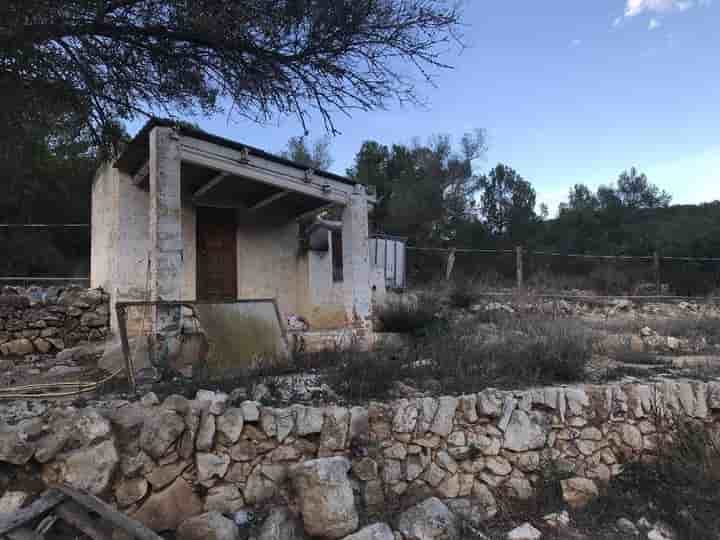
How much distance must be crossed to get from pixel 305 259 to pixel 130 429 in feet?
18.4

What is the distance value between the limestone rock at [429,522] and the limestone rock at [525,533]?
0.42 metres

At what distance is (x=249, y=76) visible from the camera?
4.68 metres

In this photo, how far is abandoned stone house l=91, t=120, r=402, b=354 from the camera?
17.5 ft

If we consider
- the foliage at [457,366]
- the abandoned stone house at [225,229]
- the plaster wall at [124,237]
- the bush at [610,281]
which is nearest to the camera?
the foliage at [457,366]

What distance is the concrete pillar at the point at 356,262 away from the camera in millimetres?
7234

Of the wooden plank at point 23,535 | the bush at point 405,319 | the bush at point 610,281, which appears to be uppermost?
the bush at point 610,281

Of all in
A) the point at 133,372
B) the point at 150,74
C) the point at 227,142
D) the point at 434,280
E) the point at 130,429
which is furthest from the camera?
the point at 434,280

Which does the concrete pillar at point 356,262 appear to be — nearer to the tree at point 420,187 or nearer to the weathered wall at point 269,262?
the weathered wall at point 269,262

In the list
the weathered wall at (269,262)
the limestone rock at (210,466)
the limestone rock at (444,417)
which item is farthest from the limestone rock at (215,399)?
the weathered wall at (269,262)

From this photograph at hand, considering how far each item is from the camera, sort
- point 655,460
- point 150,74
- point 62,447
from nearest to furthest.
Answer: point 62,447 < point 655,460 < point 150,74

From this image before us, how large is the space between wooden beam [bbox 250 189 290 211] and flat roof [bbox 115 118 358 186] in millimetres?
583

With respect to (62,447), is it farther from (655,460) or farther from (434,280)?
(434,280)

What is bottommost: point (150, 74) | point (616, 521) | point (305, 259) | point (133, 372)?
point (616, 521)

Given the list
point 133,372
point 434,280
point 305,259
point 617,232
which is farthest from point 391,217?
point 133,372
